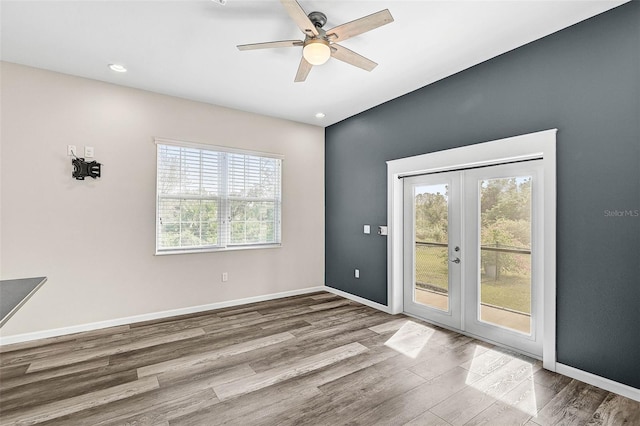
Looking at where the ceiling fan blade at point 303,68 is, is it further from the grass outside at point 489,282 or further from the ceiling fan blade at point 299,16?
the grass outside at point 489,282

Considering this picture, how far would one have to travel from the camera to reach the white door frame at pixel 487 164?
271 cm

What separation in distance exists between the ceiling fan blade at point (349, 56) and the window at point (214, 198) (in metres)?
2.49

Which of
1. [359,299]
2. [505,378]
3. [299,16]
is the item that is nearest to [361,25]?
[299,16]

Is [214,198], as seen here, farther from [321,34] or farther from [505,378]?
[505,378]

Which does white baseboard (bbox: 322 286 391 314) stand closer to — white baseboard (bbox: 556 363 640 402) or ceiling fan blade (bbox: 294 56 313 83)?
white baseboard (bbox: 556 363 640 402)

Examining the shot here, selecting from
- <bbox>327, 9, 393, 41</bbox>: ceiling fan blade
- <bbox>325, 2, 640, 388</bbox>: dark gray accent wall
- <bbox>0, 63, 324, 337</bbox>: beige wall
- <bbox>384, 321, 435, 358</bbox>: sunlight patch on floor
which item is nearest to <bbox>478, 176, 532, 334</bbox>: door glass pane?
<bbox>325, 2, 640, 388</bbox>: dark gray accent wall

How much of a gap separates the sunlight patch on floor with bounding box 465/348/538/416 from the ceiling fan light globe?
2.94 meters

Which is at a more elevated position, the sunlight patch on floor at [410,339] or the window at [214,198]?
the window at [214,198]

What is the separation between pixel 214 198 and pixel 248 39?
7.71 feet

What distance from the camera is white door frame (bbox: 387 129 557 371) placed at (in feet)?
8.89

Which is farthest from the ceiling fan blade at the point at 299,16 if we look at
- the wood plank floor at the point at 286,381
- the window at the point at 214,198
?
the wood plank floor at the point at 286,381

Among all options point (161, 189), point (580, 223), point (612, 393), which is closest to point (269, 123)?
point (161, 189)

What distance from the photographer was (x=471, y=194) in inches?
137

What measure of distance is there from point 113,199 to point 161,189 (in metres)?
0.56
